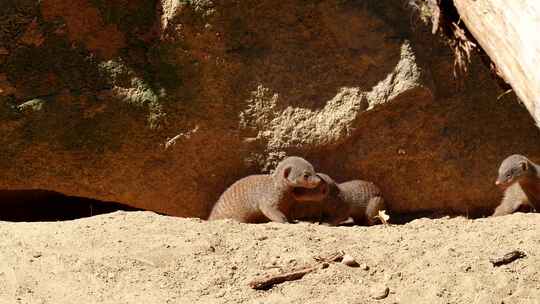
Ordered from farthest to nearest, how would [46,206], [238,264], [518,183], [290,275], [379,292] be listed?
[46,206], [518,183], [238,264], [290,275], [379,292]

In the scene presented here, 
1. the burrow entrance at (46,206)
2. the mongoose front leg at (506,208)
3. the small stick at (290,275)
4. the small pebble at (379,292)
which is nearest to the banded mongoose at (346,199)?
the mongoose front leg at (506,208)

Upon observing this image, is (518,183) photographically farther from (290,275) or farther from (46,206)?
(46,206)

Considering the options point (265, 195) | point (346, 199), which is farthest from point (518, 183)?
point (265, 195)

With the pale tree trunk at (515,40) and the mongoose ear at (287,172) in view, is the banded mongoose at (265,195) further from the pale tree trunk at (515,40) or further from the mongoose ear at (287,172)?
the pale tree trunk at (515,40)

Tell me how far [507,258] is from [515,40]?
1.82 m

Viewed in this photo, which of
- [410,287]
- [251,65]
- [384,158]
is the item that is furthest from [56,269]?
[384,158]

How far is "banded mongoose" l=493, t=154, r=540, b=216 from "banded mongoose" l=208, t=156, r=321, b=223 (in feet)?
4.01

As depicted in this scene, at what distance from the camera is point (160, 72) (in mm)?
6000

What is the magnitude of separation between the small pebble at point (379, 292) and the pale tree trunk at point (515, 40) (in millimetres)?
1366

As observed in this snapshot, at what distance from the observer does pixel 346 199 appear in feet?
20.5

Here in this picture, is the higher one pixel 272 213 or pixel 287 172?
pixel 287 172

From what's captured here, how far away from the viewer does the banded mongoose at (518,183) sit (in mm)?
6012

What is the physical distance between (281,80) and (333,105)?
38cm

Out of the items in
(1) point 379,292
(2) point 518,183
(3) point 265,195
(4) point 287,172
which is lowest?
(1) point 379,292
